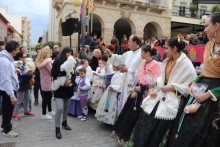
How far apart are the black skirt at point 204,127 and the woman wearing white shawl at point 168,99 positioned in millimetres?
332

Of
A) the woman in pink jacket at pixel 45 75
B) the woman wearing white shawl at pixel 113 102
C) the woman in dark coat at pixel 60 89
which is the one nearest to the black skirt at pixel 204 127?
the woman wearing white shawl at pixel 113 102

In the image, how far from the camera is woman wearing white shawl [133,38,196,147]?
323cm

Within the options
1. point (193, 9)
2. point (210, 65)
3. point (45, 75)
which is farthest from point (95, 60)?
point (193, 9)

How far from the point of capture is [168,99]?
3.26m

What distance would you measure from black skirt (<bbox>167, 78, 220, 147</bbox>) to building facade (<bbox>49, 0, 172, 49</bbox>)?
18.1 meters

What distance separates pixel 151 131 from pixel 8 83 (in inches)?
111

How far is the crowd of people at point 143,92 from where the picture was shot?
2832 mm

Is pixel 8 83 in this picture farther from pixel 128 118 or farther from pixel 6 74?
pixel 128 118

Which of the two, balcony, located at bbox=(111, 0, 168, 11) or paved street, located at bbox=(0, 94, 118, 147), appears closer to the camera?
paved street, located at bbox=(0, 94, 118, 147)

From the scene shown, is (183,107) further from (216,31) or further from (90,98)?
(90,98)

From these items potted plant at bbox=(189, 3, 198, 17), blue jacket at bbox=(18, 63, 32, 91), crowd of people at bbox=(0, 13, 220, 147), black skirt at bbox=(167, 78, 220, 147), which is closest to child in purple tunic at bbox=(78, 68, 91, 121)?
crowd of people at bbox=(0, 13, 220, 147)

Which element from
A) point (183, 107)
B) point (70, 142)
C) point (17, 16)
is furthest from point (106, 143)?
point (17, 16)

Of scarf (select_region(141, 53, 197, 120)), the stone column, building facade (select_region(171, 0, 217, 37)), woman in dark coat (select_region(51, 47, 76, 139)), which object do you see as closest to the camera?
scarf (select_region(141, 53, 197, 120))

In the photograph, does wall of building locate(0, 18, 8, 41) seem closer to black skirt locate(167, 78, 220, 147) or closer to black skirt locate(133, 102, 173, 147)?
black skirt locate(133, 102, 173, 147)
